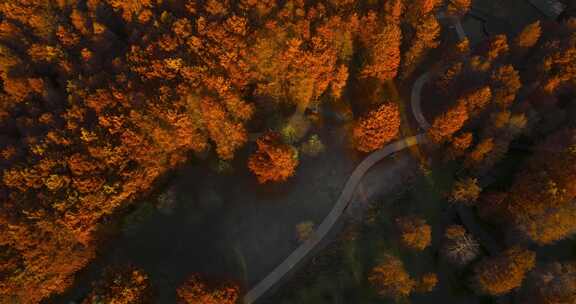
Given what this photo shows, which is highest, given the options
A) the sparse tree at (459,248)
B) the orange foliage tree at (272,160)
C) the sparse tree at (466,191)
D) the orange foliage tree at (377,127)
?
the orange foliage tree at (377,127)

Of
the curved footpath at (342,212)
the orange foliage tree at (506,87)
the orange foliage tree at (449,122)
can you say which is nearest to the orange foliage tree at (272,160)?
the curved footpath at (342,212)

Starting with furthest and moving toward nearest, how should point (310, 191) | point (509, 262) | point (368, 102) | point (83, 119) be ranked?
point (368, 102), point (310, 191), point (83, 119), point (509, 262)

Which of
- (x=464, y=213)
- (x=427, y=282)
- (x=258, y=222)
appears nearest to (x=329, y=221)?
(x=258, y=222)

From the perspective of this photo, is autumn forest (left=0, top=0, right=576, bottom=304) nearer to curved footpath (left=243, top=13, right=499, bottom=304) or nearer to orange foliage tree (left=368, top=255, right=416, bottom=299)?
orange foliage tree (left=368, top=255, right=416, bottom=299)

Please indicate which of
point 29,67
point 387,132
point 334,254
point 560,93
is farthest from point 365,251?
point 29,67

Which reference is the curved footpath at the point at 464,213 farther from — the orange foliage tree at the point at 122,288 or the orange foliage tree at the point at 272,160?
the orange foliage tree at the point at 122,288

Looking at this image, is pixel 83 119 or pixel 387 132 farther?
pixel 387 132

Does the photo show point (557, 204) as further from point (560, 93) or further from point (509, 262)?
point (560, 93)
